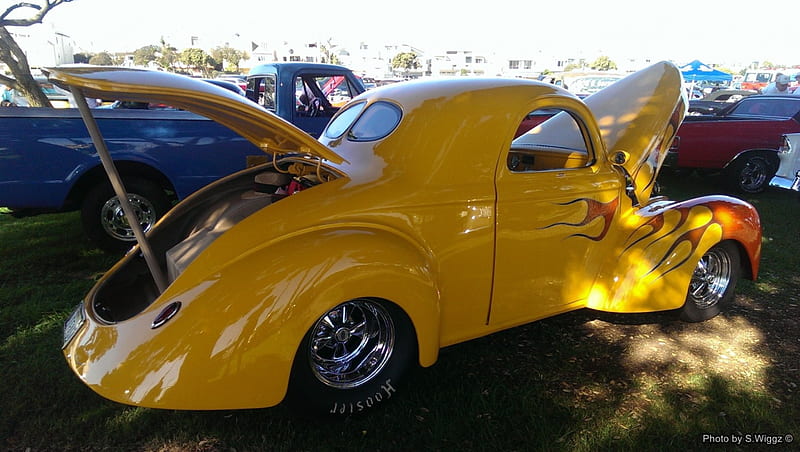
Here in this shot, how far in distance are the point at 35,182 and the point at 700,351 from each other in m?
5.95

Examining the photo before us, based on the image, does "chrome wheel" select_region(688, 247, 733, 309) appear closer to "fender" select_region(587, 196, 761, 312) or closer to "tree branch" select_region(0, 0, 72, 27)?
"fender" select_region(587, 196, 761, 312)

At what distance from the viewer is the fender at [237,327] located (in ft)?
6.94

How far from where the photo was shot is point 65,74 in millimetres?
1901

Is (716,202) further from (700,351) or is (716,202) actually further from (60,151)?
(60,151)

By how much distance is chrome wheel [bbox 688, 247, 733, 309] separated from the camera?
12.5 ft

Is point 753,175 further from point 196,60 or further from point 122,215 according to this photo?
A: point 196,60

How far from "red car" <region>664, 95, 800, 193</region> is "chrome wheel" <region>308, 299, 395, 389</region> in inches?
301

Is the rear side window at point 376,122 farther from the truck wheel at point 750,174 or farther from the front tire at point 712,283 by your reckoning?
the truck wheel at point 750,174

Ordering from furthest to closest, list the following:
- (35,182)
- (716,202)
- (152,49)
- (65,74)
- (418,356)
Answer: (152,49) → (35,182) → (716,202) → (418,356) → (65,74)

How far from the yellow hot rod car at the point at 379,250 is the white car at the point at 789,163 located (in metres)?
4.50

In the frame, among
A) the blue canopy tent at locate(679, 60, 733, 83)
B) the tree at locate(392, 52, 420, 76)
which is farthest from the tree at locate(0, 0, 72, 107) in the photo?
the tree at locate(392, 52, 420, 76)

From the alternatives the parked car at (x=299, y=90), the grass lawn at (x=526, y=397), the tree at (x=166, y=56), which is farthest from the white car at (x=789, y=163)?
the tree at (x=166, y=56)

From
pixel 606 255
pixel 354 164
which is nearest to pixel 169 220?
pixel 354 164

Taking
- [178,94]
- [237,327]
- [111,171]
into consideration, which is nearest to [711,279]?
[237,327]
